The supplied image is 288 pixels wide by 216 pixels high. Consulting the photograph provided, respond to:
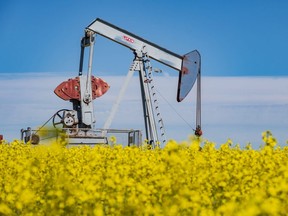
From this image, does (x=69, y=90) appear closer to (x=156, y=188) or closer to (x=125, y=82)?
(x=125, y=82)

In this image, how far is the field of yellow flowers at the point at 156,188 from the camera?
527 cm

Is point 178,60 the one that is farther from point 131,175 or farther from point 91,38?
point 131,175

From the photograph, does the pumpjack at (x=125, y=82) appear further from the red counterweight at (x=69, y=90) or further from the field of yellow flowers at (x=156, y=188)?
the field of yellow flowers at (x=156, y=188)

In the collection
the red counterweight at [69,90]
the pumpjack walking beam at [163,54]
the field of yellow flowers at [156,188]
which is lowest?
the field of yellow flowers at [156,188]

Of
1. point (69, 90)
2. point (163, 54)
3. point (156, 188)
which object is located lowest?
point (156, 188)

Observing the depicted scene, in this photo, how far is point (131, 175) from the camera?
8086 millimetres

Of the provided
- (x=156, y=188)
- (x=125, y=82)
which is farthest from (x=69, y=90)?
(x=156, y=188)

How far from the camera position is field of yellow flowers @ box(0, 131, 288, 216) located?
5.27 metres

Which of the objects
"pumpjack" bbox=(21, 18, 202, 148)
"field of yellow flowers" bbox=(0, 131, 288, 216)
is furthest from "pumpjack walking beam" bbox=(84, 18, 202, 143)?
"field of yellow flowers" bbox=(0, 131, 288, 216)

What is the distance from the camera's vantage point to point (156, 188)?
6.73 m

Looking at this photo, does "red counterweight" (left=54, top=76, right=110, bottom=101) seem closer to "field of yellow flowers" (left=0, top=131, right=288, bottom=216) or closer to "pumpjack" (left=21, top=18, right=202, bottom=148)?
"pumpjack" (left=21, top=18, right=202, bottom=148)

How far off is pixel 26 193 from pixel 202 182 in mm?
2958

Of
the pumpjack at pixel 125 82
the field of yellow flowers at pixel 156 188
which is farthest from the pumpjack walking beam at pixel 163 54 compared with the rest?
Answer: the field of yellow flowers at pixel 156 188

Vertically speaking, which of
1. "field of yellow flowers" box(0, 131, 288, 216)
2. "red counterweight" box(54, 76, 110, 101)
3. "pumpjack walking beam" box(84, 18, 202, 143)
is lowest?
"field of yellow flowers" box(0, 131, 288, 216)
